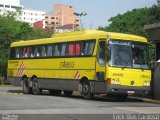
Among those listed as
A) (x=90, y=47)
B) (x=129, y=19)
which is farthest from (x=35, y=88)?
(x=129, y=19)

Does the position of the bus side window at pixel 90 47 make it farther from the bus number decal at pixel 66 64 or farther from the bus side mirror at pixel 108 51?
the bus number decal at pixel 66 64

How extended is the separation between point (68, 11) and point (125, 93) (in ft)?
470

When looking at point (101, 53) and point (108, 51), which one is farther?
point (101, 53)

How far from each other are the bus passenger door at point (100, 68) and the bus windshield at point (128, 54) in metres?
0.54

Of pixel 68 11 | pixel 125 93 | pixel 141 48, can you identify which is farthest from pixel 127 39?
pixel 68 11

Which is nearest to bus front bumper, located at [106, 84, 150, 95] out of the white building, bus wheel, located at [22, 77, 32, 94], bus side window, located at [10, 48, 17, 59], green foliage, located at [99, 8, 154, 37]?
bus wheel, located at [22, 77, 32, 94]

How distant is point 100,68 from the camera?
898 inches

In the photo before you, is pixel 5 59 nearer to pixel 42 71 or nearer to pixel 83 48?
pixel 42 71

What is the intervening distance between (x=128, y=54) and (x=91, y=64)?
2.04 meters

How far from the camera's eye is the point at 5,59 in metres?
56.0

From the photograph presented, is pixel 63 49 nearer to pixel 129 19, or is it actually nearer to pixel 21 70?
pixel 21 70

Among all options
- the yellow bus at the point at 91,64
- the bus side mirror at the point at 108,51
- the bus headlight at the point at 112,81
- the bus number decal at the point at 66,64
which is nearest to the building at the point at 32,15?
the yellow bus at the point at 91,64

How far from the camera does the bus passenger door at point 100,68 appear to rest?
889 inches

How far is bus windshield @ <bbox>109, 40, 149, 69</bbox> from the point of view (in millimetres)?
22344
